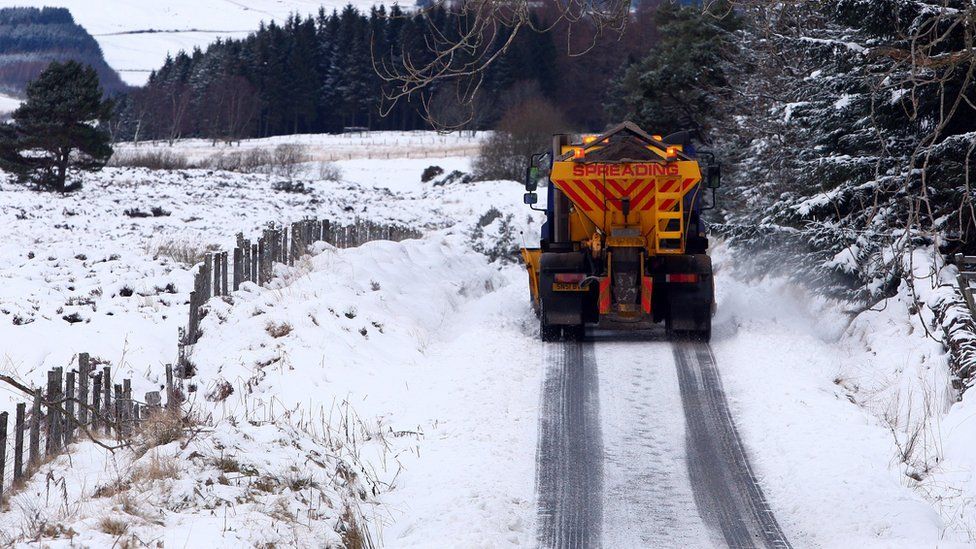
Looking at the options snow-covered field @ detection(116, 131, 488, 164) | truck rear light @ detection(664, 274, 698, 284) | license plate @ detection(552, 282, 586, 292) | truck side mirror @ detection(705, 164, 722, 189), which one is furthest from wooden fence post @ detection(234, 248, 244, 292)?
snow-covered field @ detection(116, 131, 488, 164)

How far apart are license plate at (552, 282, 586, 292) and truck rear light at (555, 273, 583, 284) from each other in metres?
0.03

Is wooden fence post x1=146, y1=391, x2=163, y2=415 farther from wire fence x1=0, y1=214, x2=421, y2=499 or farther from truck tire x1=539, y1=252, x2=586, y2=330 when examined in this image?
truck tire x1=539, y1=252, x2=586, y2=330

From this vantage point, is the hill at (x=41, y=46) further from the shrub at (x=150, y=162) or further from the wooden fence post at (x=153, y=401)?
the wooden fence post at (x=153, y=401)

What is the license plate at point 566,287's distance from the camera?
1412 centimetres

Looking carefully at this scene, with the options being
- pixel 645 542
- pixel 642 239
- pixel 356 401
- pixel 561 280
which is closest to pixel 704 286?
pixel 642 239

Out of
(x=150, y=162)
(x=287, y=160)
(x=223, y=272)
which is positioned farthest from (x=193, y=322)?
(x=287, y=160)

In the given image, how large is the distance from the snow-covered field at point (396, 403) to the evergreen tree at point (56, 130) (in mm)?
16517

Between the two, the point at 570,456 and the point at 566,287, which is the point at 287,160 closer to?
the point at 566,287

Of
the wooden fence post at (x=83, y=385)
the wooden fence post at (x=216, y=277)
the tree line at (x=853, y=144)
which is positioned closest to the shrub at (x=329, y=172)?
the tree line at (x=853, y=144)

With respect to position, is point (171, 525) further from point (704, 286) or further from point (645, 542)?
point (704, 286)

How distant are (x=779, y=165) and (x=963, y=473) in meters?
15.2

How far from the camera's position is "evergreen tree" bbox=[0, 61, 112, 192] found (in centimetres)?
3681

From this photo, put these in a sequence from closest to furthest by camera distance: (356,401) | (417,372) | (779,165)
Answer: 1. (356,401)
2. (417,372)
3. (779,165)

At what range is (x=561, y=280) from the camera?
46.5 ft
